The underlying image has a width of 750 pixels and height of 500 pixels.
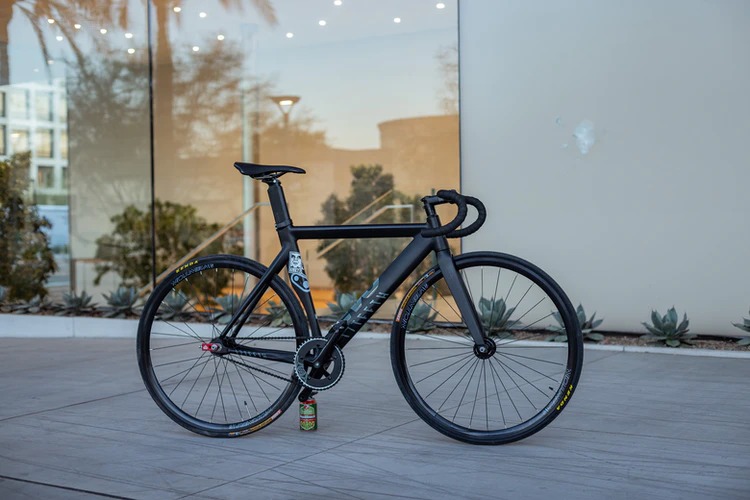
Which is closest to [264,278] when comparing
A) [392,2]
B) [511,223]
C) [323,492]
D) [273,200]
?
[273,200]

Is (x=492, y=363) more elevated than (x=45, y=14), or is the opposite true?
(x=45, y=14)

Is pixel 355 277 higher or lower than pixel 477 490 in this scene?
higher

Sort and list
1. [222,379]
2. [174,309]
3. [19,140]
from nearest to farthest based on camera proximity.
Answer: [222,379], [174,309], [19,140]

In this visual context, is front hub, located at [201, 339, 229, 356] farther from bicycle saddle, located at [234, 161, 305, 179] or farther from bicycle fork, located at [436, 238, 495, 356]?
bicycle fork, located at [436, 238, 495, 356]

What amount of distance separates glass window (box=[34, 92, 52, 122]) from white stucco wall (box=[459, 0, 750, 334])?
4997mm

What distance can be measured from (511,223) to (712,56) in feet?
6.07

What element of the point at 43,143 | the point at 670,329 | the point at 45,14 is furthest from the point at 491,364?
the point at 45,14

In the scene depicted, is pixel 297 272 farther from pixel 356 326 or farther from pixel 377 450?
pixel 377 450

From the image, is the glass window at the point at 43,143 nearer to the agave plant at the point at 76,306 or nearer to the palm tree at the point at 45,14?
the palm tree at the point at 45,14

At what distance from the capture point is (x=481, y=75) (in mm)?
7012

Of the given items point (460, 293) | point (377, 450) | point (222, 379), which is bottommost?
point (377, 450)

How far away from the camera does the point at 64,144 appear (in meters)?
9.93

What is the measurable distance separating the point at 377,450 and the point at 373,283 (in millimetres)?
663

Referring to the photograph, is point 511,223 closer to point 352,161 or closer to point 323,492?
point 352,161
